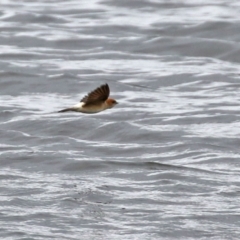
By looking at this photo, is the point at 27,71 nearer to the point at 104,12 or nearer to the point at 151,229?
the point at 104,12

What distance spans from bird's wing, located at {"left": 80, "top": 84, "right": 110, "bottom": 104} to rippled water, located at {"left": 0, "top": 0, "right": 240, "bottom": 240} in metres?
0.91

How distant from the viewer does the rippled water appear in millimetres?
10242

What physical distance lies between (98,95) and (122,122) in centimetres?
361

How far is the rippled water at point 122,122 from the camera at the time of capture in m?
10.2

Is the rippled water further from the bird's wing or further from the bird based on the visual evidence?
the bird's wing

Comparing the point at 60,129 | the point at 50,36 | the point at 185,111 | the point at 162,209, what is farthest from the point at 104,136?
the point at 50,36

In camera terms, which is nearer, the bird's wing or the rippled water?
the rippled water

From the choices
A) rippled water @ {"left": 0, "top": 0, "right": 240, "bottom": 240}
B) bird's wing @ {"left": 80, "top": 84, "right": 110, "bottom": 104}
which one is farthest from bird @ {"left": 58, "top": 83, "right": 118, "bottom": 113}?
rippled water @ {"left": 0, "top": 0, "right": 240, "bottom": 240}

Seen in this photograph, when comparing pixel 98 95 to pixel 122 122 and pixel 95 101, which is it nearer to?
pixel 95 101

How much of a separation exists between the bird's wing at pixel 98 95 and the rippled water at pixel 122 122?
35.7 inches

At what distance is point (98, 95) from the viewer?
1088 centimetres

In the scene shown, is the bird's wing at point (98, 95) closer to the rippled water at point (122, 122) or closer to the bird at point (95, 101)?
the bird at point (95, 101)

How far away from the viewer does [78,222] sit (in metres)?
10.0

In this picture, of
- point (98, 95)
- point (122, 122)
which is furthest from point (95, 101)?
point (122, 122)
